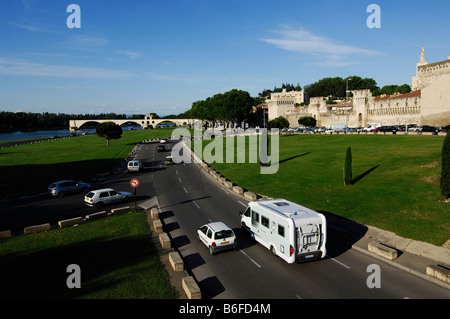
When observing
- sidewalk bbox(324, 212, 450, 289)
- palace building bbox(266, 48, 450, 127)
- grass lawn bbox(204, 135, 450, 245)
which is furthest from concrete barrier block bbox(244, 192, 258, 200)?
palace building bbox(266, 48, 450, 127)

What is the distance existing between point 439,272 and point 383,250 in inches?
108

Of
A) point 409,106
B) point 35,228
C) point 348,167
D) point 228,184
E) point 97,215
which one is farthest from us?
point 409,106

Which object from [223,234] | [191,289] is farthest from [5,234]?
[191,289]

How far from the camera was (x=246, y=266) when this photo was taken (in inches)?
584

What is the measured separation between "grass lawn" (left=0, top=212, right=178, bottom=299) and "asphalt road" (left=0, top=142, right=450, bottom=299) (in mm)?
1969

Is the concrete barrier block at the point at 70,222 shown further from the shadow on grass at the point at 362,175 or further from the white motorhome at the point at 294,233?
the shadow on grass at the point at 362,175

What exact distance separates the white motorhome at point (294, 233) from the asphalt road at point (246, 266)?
0.76 metres

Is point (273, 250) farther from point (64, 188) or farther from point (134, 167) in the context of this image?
point (134, 167)

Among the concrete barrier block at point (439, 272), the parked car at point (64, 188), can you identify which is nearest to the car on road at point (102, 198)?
the parked car at point (64, 188)

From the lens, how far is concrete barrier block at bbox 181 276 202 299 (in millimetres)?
11617

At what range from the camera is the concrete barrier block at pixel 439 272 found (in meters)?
12.5

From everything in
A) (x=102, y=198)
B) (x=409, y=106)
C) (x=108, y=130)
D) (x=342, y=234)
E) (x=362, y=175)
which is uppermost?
(x=409, y=106)
